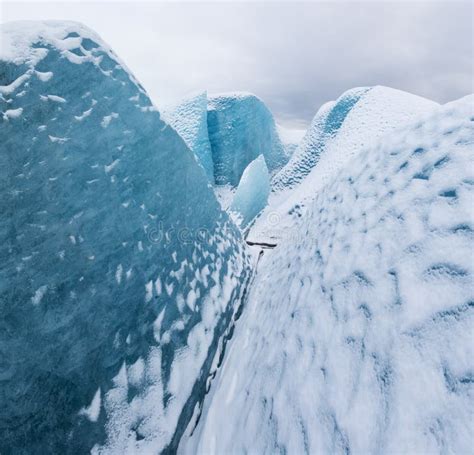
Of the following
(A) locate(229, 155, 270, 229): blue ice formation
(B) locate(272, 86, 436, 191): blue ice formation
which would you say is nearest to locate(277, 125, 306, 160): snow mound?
(B) locate(272, 86, 436, 191): blue ice formation

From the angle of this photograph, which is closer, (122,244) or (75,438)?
(75,438)

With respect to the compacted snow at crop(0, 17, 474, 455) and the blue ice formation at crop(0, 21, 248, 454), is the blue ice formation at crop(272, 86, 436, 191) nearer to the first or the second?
the compacted snow at crop(0, 17, 474, 455)

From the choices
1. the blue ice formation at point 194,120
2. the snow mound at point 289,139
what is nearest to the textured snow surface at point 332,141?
the blue ice formation at point 194,120

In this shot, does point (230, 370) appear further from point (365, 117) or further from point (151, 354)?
point (365, 117)

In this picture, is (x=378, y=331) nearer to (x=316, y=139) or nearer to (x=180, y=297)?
(x=180, y=297)

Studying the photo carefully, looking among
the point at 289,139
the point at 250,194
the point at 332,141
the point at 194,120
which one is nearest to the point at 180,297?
the point at 250,194

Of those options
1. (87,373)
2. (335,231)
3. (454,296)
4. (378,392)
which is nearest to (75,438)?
(87,373)
